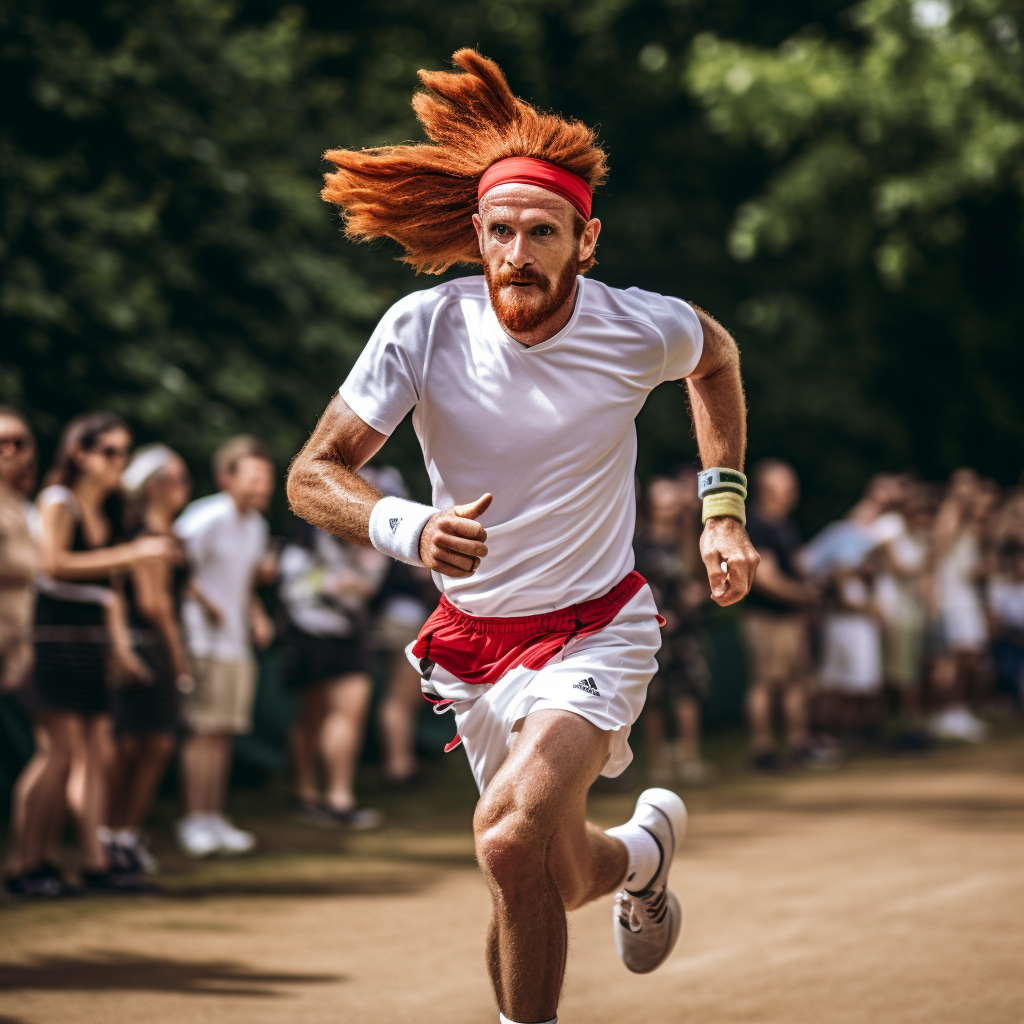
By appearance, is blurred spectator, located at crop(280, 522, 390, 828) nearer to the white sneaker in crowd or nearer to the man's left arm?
the man's left arm

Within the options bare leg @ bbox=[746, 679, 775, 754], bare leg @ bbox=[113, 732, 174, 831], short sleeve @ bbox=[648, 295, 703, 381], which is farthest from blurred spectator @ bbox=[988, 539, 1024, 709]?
short sleeve @ bbox=[648, 295, 703, 381]

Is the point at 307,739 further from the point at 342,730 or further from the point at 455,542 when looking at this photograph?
the point at 455,542

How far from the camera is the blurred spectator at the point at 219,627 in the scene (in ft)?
28.5

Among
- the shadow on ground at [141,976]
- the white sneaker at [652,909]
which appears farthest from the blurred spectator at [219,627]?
the white sneaker at [652,909]

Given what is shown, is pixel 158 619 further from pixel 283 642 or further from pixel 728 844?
pixel 728 844

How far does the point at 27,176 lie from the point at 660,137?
10568 mm

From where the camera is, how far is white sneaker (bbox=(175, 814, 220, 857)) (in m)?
8.48

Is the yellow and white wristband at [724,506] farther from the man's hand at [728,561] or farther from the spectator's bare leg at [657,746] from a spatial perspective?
the spectator's bare leg at [657,746]

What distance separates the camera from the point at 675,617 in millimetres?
11133

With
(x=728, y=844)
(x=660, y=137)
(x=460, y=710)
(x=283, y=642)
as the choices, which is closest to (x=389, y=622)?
(x=283, y=642)

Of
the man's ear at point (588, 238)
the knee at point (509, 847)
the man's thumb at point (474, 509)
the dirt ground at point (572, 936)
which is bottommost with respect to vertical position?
the dirt ground at point (572, 936)

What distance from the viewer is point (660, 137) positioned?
20031 millimetres

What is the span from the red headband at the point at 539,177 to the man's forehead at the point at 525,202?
15 millimetres

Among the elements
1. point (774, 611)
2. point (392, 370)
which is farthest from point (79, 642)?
point (774, 611)
